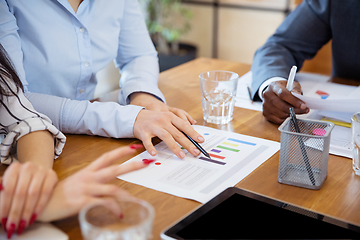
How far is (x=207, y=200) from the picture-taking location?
0.66 metres

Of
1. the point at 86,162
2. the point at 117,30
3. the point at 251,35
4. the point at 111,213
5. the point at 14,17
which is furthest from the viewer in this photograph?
the point at 251,35

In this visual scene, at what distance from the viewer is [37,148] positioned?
2.56 feet

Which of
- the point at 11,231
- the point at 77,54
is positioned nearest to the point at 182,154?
the point at 11,231

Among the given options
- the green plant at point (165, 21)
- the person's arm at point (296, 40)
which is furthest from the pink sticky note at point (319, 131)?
the green plant at point (165, 21)

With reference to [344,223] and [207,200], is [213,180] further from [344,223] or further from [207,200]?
[344,223]

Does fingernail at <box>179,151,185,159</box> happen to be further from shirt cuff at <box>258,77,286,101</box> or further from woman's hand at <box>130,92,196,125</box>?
shirt cuff at <box>258,77,286,101</box>

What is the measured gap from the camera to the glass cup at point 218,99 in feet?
3.42

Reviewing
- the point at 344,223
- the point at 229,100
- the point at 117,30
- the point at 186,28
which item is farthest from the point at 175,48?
the point at 344,223

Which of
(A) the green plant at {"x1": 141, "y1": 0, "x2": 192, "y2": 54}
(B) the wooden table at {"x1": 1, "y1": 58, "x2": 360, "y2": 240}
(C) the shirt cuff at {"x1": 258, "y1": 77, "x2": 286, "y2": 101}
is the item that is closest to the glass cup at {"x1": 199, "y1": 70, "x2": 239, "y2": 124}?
(B) the wooden table at {"x1": 1, "y1": 58, "x2": 360, "y2": 240}

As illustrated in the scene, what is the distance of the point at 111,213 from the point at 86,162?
0.33 metres

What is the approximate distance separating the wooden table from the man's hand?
0.03m

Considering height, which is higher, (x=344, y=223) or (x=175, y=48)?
(x=344, y=223)

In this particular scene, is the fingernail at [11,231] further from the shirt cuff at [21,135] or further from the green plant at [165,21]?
the green plant at [165,21]

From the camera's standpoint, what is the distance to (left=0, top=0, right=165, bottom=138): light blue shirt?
96 centimetres
